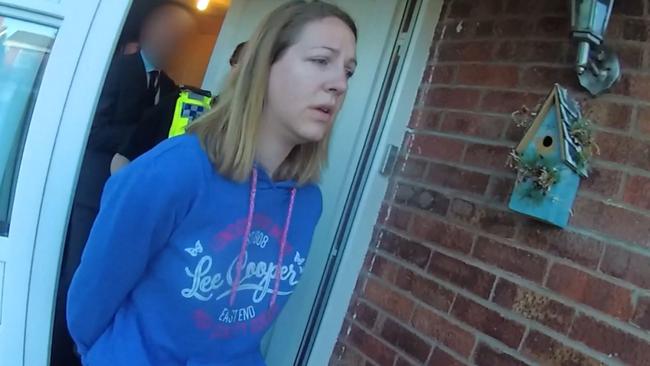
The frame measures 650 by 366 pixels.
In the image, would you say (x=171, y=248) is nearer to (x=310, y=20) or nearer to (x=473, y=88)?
(x=310, y=20)

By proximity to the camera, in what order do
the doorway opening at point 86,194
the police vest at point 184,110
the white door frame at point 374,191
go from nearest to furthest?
the doorway opening at point 86,194, the white door frame at point 374,191, the police vest at point 184,110

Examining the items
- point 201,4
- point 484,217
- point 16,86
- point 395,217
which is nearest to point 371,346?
point 395,217

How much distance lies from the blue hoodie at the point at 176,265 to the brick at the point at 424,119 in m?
0.58

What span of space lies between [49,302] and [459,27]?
52.7 inches

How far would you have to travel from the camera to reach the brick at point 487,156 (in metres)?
1.42

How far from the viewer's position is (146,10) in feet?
5.77

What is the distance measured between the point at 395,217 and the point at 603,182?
601 millimetres

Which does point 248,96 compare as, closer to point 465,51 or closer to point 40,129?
point 40,129

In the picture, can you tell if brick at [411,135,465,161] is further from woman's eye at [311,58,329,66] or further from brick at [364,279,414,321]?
woman's eye at [311,58,329,66]

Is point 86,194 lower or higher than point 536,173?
lower

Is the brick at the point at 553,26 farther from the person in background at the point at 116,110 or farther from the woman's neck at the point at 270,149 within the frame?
the person in background at the point at 116,110

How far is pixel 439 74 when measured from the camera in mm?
1680

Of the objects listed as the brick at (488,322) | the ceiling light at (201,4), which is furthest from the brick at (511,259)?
the ceiling light at (201,4)

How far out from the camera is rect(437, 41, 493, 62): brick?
1.56m
